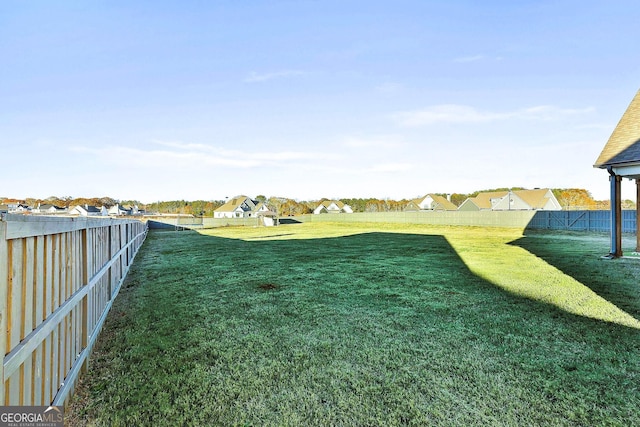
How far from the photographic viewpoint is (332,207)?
64.9 m

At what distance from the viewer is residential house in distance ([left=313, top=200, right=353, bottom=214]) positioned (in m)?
64.9

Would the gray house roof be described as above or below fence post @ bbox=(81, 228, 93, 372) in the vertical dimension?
above

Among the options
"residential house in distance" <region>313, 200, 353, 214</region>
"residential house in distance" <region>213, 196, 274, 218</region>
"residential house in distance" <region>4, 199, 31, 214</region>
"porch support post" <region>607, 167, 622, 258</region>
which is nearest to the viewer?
"residential house in distance" <region>4, 199, 31, 214</region>

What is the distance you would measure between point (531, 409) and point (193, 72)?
16.3 metres

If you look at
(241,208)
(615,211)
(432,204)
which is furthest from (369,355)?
(241,208)

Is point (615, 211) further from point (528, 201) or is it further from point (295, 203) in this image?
point (295, 203)

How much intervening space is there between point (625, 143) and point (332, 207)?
5772cm

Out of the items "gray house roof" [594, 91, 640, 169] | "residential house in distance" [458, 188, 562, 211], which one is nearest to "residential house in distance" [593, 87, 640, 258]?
"gray house roof" [594, 91, 640, 169]

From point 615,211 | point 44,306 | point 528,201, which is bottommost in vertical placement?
point 44,306

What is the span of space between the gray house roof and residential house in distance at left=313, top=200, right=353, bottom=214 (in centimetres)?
5625

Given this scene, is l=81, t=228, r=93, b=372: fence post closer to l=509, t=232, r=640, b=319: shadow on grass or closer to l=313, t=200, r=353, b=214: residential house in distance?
l=509, t=232, r=640, b=319: shadow on grass

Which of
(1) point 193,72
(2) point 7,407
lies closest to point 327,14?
(1) point 193,72

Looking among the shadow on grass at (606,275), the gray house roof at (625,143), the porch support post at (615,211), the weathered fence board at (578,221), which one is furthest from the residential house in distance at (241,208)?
the porch support post at (615,211)

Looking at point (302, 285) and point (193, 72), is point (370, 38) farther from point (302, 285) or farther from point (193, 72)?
point (302, 285)
